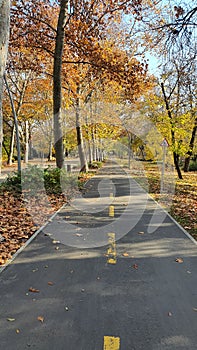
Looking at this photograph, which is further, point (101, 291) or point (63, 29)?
point (63, 29)

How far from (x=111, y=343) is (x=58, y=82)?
12.2 metres

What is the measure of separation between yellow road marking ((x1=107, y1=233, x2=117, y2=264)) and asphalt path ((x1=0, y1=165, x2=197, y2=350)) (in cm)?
2

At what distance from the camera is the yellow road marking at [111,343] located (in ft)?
9.16

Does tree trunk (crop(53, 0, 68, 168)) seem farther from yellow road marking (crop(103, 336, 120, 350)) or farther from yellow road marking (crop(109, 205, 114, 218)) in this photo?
yellow road marking (crop(103, 336, 120, 350))

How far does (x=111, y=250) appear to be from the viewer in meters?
5.55

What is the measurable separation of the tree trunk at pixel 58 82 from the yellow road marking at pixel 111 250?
802 centimetres

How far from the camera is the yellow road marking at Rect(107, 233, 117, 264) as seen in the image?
16.5ft

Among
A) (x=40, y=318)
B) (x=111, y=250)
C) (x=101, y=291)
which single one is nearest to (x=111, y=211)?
(x=111, y=250)

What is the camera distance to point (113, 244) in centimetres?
590

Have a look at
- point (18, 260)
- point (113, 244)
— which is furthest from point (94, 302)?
point (113, 244)

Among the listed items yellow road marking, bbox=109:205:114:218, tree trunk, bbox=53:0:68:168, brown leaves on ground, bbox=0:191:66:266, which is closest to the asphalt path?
brown leaves on ground, bbox=0:191:66:266

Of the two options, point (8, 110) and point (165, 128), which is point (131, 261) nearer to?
point (165, 128)

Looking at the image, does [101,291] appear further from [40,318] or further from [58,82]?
[58,82]

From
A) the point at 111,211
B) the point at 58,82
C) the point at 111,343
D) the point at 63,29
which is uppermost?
the point at 63,29
